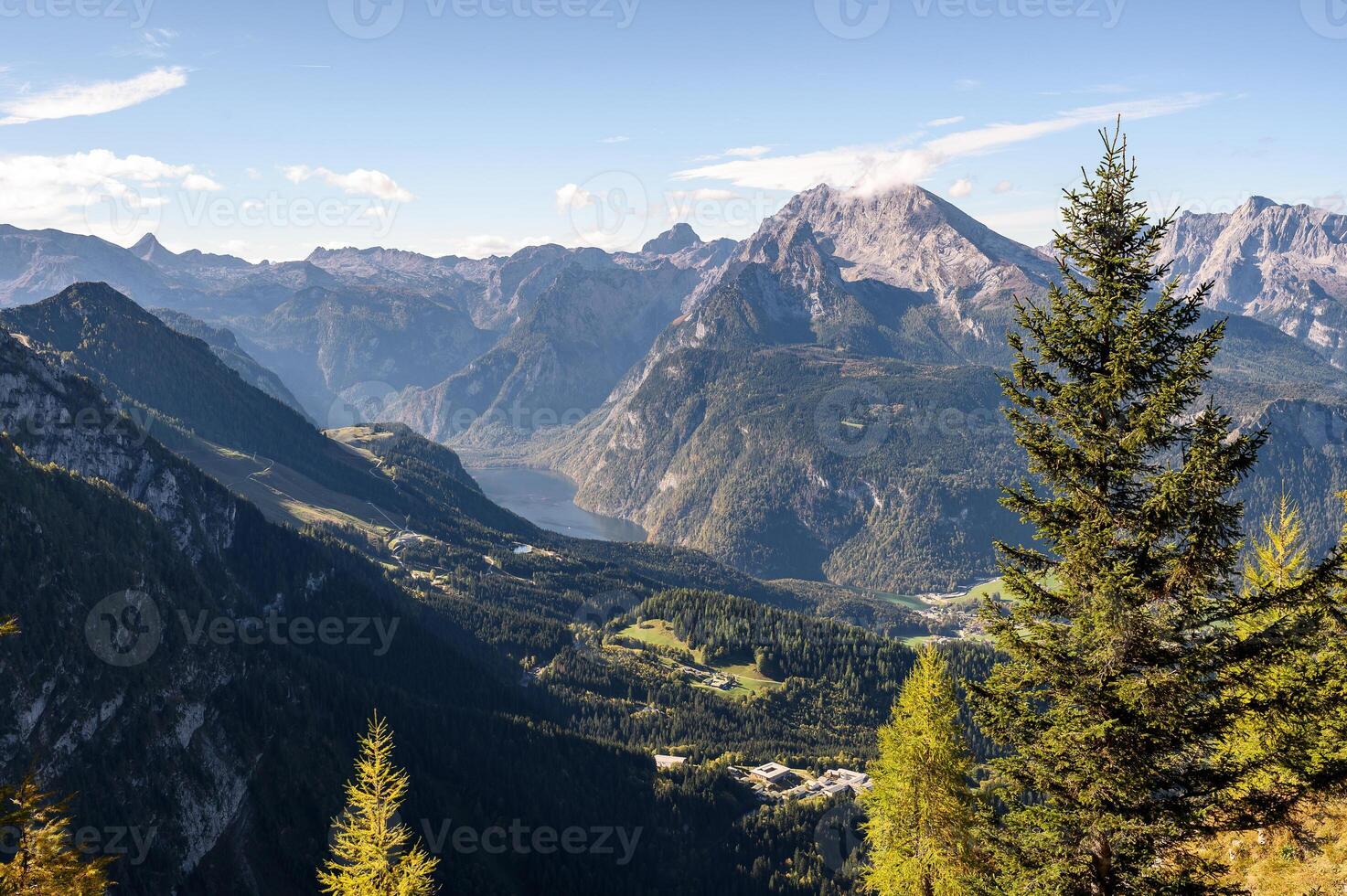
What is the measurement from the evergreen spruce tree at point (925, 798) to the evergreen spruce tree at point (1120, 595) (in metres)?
17.0

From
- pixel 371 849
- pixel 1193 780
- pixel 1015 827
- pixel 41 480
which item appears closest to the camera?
pixel 1193 780

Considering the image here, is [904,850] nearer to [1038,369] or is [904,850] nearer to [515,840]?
[1038,369]

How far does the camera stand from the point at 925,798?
44.3 meters

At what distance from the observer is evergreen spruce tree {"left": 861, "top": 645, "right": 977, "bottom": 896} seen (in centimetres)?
4328

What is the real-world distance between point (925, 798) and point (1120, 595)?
2431 cm

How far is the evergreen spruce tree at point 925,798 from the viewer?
142 ft

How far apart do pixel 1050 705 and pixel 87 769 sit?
129 meters

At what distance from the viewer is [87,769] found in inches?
4454

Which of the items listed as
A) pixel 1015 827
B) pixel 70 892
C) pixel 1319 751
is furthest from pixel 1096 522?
pixel 70 892
